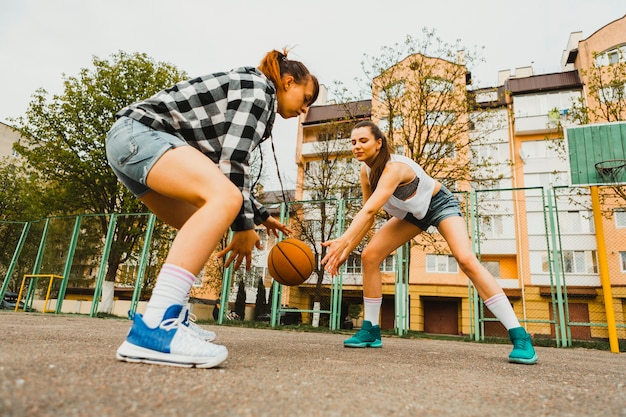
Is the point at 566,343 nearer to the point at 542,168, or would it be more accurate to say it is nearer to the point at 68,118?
the point at 68,118

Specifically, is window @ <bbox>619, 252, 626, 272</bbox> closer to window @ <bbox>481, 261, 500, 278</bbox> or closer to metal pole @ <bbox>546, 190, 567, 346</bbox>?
window @ <bbox>481, 261, 500, 278</bbox>

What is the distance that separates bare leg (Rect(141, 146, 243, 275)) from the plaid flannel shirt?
0.18m

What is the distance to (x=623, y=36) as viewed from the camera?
22.1 metres

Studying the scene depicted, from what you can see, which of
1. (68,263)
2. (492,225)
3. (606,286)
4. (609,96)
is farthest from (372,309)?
(609,96)

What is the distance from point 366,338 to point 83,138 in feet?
48.5

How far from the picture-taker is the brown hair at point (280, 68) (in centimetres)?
227

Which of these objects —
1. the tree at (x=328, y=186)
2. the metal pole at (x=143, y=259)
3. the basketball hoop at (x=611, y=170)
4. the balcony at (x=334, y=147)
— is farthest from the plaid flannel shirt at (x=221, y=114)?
the balcony at (x=334, y=147)

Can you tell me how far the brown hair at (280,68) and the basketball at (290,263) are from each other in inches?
49.2

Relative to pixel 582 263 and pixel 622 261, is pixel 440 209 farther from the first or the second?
pixel 622 261

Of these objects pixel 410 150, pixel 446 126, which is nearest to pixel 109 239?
pixel 410 150

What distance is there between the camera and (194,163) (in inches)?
68.7

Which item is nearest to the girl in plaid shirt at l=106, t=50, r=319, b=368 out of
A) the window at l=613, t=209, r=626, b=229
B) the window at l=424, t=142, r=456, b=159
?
the window at l=424, t=142, r=456, b=159

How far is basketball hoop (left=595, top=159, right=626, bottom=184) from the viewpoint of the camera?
6418 mm

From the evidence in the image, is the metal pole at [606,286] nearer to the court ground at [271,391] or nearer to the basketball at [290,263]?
the court ground at [271,391]
